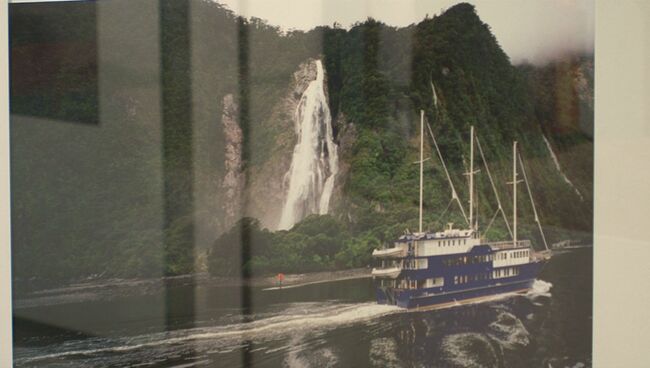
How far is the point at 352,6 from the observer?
83.4 inches

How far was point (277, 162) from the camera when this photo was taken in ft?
7.08

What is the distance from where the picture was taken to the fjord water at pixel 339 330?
2074 mm

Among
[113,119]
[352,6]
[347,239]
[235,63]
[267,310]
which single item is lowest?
[267,310]

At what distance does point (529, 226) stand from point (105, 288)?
5.30ft

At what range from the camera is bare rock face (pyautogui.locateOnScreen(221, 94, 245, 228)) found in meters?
2.17

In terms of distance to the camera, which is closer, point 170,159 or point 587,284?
point 587,284

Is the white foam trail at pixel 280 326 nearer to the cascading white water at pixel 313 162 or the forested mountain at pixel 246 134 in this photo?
the forested mountain at pixel 246 134

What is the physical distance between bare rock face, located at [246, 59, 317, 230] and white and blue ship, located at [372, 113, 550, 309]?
0.42m

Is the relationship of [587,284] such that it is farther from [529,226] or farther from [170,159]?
[170,159]

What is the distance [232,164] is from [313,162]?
31 cm

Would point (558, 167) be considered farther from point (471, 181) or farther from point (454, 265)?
point (454, 265)

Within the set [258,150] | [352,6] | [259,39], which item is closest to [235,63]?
[259,39]

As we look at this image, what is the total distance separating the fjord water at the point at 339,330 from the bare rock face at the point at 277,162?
30cm

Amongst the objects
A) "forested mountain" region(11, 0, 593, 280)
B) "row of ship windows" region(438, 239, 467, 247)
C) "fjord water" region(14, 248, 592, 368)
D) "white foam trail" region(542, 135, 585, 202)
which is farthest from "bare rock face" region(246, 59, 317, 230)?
"white foam trail" region(542, 135, 585, 202)
